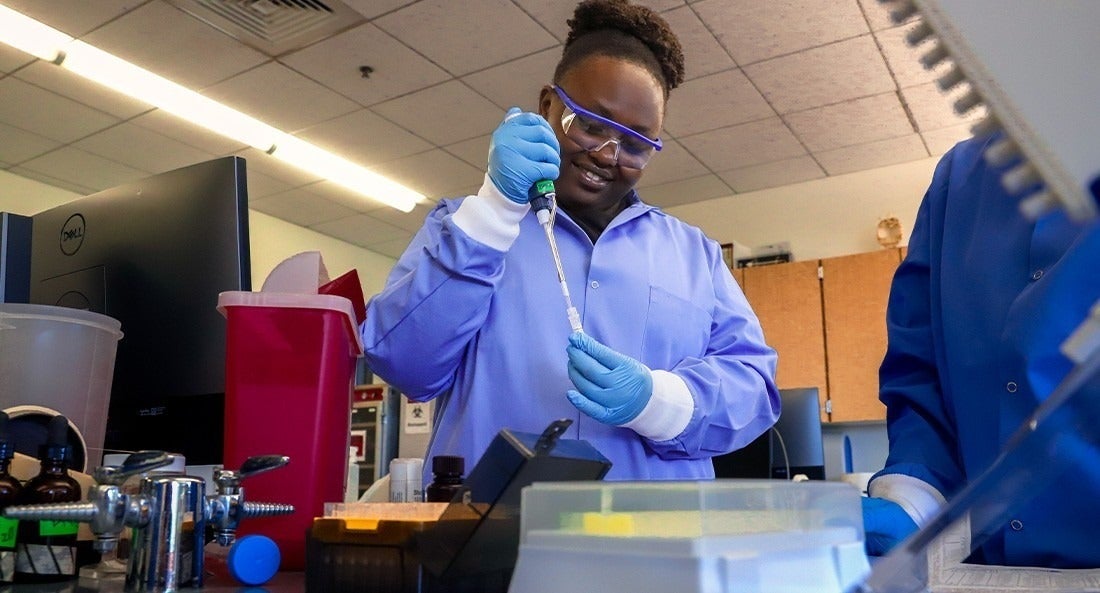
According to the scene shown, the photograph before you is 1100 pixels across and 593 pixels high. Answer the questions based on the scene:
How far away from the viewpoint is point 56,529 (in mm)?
848

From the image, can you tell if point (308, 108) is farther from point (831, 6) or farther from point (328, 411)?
point (328, 411)

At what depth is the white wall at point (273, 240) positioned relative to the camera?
470 cm

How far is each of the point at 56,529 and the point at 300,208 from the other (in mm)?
4657

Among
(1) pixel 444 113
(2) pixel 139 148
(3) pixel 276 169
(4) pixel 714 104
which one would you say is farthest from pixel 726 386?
(2) pixel 139 148

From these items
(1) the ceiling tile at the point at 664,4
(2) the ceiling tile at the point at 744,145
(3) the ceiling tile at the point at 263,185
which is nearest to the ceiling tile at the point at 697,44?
(1) the ceiling tile at the point at 664,4

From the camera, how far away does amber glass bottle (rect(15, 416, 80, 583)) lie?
83cm

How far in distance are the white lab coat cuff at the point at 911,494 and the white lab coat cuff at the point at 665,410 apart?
26 centimetres

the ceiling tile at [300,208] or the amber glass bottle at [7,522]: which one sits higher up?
the ceiling tile at [300,208]

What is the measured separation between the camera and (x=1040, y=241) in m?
0.77

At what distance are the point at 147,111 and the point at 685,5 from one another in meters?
2.64

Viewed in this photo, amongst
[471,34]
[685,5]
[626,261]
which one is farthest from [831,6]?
[626,261]

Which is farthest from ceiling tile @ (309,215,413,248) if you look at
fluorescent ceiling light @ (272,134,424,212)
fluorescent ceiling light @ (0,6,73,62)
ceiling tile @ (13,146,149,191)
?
fluorescent ceiling light @ (0,6,73,62)

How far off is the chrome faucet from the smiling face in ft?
2.01

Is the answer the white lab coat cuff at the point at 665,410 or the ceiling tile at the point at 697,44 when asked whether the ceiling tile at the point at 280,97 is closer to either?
the ceiling tile at the point at 697,44
